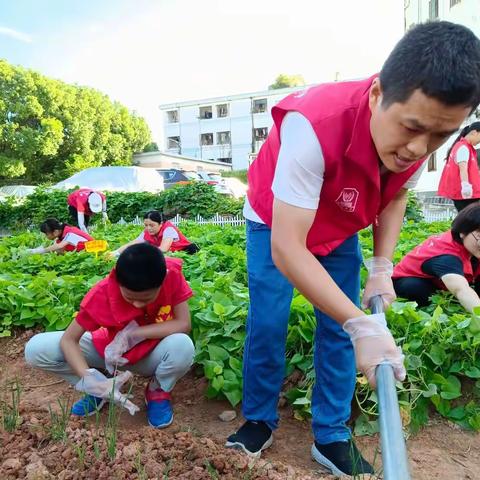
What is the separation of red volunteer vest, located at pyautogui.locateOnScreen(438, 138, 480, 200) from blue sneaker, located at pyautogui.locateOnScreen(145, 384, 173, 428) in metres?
3.64

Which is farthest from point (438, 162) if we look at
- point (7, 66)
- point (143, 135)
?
point (143, 135)

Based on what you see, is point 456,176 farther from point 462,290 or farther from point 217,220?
point 217,220

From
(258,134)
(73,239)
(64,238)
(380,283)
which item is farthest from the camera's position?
(258,134)

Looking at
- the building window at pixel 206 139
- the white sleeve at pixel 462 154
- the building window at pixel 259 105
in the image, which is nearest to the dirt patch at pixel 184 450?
the white sleeve at pixel 462 154

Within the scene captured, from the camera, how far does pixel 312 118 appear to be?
4.16 feet

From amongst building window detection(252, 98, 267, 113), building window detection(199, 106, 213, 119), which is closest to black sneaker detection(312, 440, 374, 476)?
building window detection(252, 98, 267, 113)

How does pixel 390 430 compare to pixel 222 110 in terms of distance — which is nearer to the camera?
pixel 390 430

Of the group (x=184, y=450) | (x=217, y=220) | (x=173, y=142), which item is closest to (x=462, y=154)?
(x=184, y=450)

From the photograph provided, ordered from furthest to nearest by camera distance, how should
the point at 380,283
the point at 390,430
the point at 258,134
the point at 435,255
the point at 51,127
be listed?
the point at 258,134 < the point at 51,127 < the point at 435,255 < the point at 380,283 < the point at 390,430

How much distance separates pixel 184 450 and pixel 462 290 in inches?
68.3

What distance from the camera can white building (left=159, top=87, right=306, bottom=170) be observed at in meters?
36.2

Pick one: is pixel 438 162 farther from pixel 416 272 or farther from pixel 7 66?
pixel 7 66

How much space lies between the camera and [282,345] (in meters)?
1.79

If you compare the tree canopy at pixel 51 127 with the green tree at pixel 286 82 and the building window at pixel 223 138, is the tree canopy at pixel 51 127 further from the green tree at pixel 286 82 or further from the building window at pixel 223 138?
the green tree at pixel 286 82
